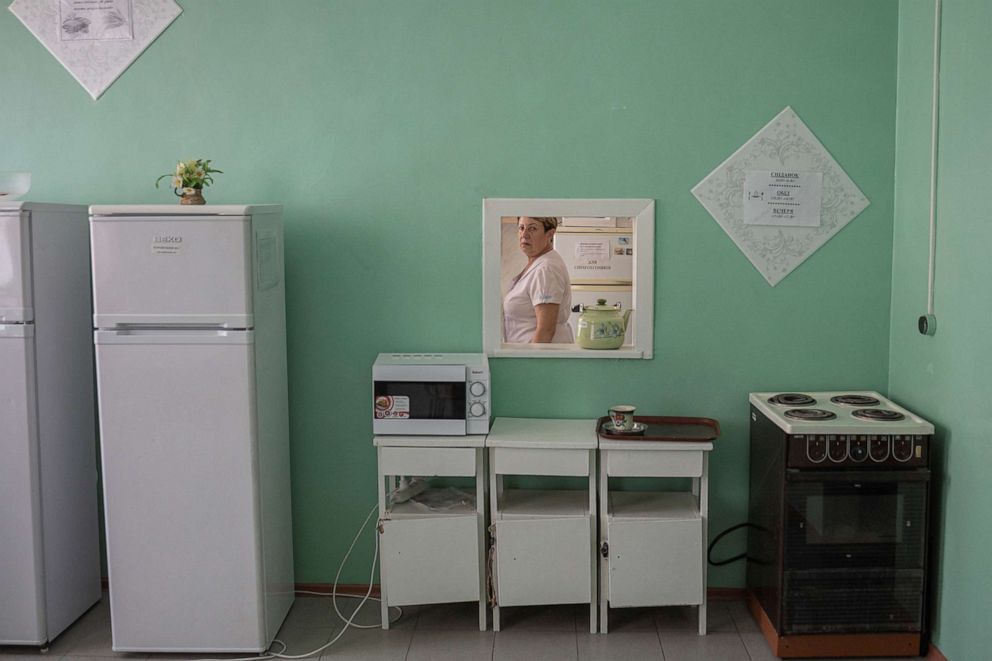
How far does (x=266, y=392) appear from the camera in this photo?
11.6ft

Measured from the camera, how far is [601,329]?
12.5ft

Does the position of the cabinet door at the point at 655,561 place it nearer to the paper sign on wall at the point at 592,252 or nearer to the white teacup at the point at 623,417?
the white teacup at the point at 623,417

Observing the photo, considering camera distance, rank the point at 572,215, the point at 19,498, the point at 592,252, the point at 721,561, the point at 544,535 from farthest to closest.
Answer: the point at 592,252 → the point at 721,561 → the point at 572,215 → the point at 544,535 → the point at 19,498

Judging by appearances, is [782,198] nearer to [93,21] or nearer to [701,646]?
[701,646]

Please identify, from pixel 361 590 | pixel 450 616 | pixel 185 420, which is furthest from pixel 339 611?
pixel 185 420

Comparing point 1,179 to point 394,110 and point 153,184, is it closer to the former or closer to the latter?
point 153,184

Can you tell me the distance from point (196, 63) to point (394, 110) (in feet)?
2.55

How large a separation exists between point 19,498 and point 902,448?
2954mm

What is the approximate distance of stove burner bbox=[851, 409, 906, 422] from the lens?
3.36 metres

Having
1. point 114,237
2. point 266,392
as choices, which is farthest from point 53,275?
point 266,392

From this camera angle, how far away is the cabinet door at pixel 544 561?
11.6 ft

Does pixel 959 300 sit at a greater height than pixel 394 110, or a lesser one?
lesser

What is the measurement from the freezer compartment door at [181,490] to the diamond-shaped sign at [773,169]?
180 cm

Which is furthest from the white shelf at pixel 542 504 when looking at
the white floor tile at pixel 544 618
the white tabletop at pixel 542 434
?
the white floor tile at pixel 544 618
